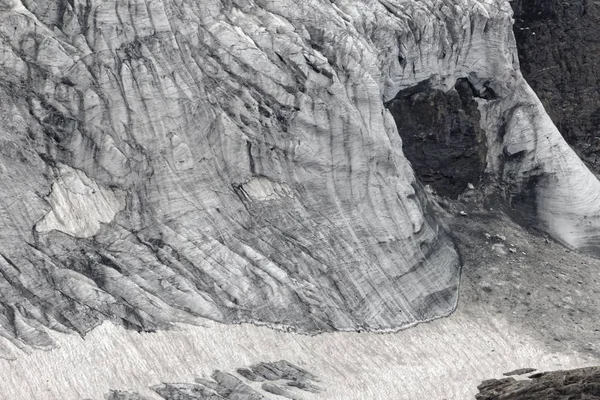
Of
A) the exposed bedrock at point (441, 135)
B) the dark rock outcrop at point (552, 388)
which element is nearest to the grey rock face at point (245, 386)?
the dark rock outcrop at point (552, 388)

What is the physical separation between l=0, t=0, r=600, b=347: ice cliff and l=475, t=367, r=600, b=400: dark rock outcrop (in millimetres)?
7169

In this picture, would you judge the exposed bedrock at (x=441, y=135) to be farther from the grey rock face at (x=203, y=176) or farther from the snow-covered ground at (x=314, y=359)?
the snow-covered ground at (x=314, y=359)

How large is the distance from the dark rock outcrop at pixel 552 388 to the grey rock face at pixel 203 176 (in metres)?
7.06

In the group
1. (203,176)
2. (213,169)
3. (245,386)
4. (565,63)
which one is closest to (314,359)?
(245,386)

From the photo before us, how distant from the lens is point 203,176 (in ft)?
141

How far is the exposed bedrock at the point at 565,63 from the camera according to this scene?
210 ft

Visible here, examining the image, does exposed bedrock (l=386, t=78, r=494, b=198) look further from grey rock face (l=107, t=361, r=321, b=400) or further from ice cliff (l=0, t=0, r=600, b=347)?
grey rock face (l=107, t=361, r=321, b=400)

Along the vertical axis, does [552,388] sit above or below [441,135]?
below

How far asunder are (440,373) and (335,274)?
6339mm

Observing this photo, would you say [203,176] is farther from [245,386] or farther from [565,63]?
[565,63]

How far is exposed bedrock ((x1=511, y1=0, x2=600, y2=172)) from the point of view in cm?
6406

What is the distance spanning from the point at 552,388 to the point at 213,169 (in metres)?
16.9

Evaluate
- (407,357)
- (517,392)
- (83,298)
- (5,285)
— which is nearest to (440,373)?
(407,357)

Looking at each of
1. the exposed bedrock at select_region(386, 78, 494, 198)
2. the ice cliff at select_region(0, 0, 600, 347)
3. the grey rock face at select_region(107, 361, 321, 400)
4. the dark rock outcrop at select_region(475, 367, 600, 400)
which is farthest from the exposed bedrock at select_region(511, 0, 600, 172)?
the grey rock face at select_region(107, 361, 321, 400)
